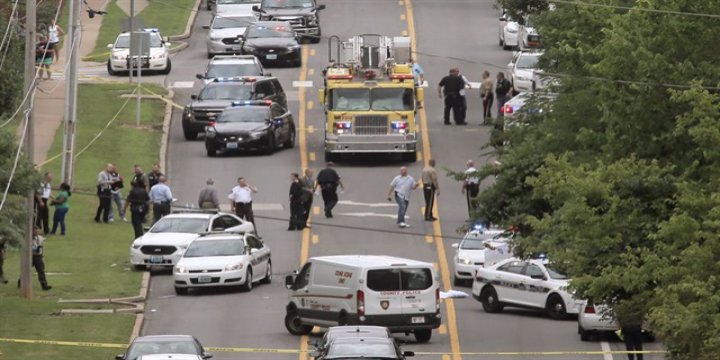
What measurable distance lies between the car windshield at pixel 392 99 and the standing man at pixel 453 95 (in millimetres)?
3986

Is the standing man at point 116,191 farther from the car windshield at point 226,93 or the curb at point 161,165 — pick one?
the car windshield at point 226,93

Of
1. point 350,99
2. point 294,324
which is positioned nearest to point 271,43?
point 350,99

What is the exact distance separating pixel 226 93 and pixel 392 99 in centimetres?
694

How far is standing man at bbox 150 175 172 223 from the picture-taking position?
49781mm

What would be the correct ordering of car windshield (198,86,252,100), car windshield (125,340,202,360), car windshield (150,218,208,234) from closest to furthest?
1. car windshield (125,340,202,360)
2. car windshield (150,218,208,234)
3. car windshield (198,86,252,100)

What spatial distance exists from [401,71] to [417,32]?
20389 mm

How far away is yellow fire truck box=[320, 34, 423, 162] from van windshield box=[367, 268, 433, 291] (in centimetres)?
1845

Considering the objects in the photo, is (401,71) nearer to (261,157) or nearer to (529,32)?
(261,157)

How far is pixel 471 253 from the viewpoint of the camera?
45.5m

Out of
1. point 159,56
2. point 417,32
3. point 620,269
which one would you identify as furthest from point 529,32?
point 620,269

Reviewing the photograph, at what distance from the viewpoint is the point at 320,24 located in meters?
80.2

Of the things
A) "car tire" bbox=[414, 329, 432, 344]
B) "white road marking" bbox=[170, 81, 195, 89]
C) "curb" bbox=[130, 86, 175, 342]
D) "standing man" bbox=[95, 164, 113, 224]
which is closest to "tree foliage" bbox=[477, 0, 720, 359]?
"car tire" bbox=[414, 329, 432, 344]

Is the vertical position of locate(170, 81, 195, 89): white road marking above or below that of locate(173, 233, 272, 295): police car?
below

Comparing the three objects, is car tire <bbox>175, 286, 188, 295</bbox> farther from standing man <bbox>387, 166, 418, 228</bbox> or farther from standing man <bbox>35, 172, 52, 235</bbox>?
standing man <bbox>387, 166, 418, 228</bbox>
